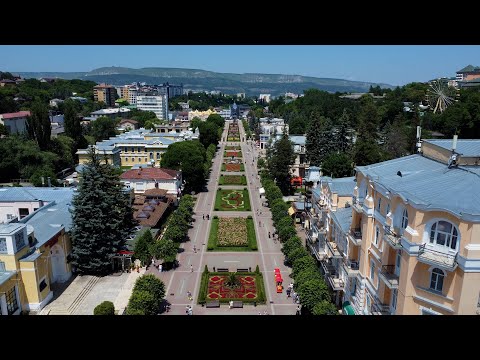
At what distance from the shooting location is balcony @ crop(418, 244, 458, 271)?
10820 millimetres

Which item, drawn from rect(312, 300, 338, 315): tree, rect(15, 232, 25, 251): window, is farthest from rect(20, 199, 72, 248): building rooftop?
rect(312, 300, 338, 315): tree

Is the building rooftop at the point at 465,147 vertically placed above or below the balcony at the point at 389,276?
above

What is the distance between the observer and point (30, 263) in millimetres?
17625

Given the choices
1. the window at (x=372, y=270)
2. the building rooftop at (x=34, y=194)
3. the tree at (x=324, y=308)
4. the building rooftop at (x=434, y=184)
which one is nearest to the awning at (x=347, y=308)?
the tree at (x=324, y=308)

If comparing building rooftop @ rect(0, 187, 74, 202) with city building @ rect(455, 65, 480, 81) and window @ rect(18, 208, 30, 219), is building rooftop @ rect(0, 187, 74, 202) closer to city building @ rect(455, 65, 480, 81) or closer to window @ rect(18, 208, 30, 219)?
window @ rect(18, 208, 30, 219)

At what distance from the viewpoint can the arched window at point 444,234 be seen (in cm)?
1110

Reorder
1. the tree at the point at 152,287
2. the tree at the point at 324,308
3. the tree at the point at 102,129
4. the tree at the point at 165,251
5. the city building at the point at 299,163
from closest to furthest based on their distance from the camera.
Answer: the tree at the point at 324,308 → the tree at the point at 152,287 → the tree at the point at 165,251 → the city building at the point at 299,163 → the tree at the point at 102,129

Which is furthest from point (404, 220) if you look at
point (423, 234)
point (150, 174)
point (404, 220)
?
point (150, 174)

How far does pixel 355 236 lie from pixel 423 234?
5143mm

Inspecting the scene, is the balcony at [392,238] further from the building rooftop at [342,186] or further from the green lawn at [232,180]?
the green lawn at [232,180]

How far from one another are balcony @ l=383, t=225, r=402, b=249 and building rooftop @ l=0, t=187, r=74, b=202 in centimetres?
2117

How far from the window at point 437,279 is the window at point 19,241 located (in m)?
16.0
